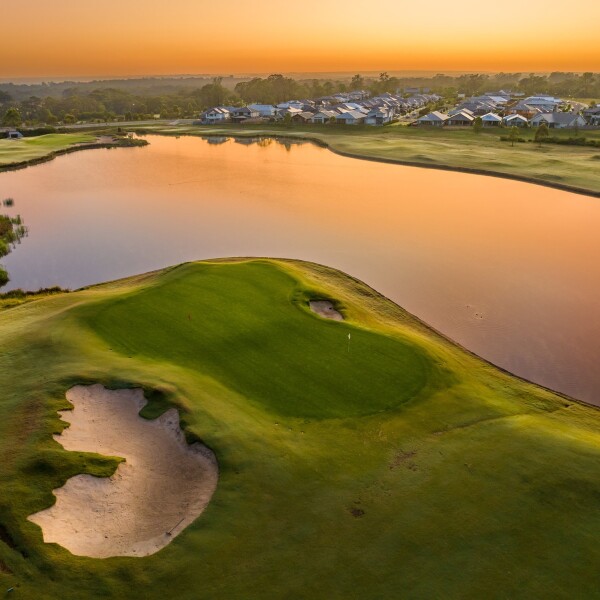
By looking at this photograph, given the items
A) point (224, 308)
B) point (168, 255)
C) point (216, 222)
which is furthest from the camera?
point (216, 222)

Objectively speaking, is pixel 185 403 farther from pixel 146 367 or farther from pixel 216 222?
A: pixel 216 222

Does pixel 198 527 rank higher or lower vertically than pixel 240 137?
lower

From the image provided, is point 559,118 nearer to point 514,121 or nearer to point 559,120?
point 559,120

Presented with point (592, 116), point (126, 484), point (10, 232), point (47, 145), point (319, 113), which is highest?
point (319, 113)

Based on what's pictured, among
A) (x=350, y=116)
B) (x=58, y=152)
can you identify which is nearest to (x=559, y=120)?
(x=350, y=116)

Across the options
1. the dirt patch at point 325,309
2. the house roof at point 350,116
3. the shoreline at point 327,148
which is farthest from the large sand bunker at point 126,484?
the house roof at point 350,116

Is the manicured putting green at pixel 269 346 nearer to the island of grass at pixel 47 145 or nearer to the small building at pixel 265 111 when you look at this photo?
the island of grass at pixel 47 145

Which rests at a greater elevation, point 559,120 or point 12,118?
point 12,118

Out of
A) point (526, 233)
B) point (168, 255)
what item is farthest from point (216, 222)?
point (526, 233)
